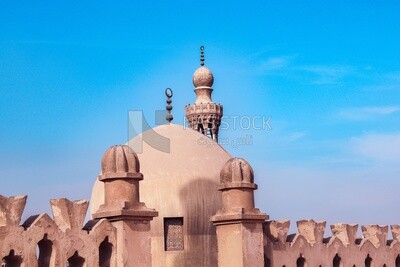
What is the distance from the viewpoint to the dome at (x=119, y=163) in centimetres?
1470

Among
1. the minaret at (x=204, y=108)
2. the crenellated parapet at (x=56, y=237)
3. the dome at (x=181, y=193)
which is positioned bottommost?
the crenellated parapet at (x=56, y=237)

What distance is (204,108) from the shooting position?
2648 centimetres

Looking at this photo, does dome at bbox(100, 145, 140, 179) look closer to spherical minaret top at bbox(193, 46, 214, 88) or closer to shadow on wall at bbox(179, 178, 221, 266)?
shadow on wall at bbox(179, 178, 221, 266)

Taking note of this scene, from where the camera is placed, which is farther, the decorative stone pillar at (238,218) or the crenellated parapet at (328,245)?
the crenellated parapet at (328,245)

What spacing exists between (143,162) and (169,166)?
50 centimetres

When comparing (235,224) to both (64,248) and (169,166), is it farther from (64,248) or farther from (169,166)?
(64,248)

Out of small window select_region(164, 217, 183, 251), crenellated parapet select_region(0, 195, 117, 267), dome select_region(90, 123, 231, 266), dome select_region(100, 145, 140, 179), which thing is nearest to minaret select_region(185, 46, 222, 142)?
dome select_region(90, 123, 231, 266)

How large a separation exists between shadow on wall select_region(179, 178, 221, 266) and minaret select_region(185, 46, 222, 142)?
8822 mm

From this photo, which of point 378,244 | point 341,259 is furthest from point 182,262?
point 378,244

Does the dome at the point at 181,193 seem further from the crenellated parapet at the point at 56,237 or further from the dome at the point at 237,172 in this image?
the crenellated parapet at the point at 56,237

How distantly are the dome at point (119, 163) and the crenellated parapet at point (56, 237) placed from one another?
80cm

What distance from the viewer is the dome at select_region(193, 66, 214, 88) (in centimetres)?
2616

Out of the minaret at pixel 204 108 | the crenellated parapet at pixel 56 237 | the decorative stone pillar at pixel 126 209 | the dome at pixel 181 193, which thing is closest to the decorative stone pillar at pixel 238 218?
the dome at pixel 181 193

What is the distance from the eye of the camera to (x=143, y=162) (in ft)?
57.3
